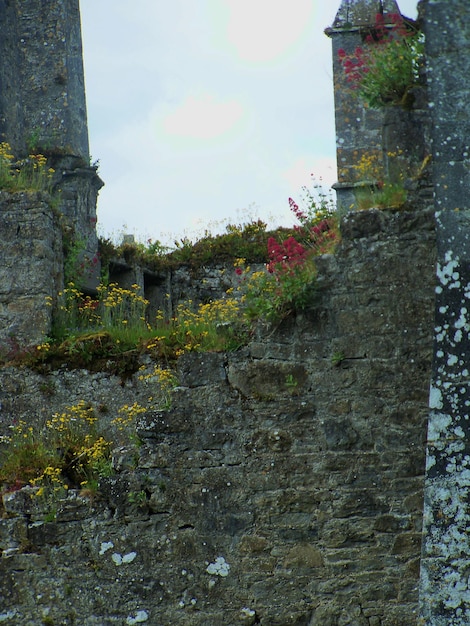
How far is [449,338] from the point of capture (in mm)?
7516

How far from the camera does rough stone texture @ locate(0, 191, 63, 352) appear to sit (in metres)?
13.4

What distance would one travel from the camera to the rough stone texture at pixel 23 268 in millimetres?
13352

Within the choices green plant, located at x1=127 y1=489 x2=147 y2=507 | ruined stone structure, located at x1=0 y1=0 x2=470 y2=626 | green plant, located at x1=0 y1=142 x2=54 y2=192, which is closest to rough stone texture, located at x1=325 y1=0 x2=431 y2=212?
ruined stone structure, located at x1=0 y1=0 x2=470 y2=626

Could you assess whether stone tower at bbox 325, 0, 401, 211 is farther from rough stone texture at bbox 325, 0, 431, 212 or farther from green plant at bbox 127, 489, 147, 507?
green plant at bbox 127, 489, 147, 507

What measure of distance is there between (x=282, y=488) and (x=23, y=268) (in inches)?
202

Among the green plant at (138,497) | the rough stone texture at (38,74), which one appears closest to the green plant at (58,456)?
the green plant at (138,497)

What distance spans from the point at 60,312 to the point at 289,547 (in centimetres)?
512

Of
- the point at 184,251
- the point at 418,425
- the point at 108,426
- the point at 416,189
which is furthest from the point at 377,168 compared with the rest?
the point at 184,251

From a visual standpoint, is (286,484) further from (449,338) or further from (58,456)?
(449,338)

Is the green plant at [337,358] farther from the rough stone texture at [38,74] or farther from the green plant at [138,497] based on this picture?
the rough stone texture at [38,74]

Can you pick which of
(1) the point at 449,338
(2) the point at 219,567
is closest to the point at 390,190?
(1) the point at 449,338

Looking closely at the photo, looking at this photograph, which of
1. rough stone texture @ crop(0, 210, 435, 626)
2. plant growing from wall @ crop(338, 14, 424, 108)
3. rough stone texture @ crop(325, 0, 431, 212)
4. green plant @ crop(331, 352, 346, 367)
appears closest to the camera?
rough stone texture @ crop(0, 210, 435, 626)

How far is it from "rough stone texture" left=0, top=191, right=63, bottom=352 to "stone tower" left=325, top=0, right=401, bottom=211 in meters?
3.67

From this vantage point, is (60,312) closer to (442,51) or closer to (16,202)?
(16,202)
